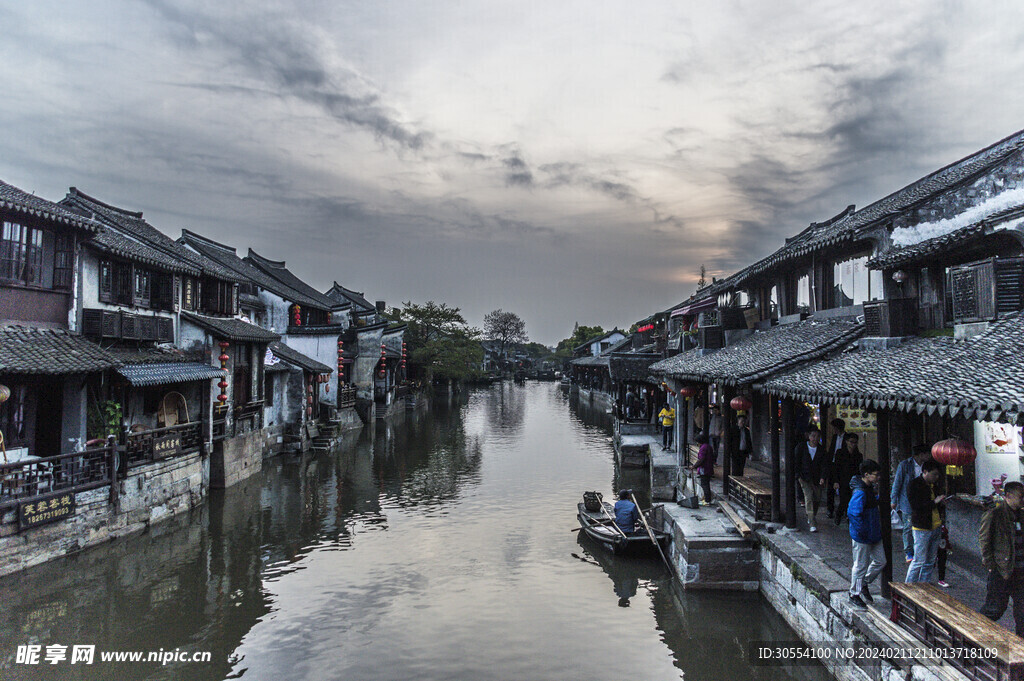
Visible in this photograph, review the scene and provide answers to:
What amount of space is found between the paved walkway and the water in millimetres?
1473

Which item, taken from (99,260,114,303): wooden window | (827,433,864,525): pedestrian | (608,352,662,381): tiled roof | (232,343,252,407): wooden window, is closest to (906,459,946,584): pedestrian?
(827,433,864,525): pedestrian

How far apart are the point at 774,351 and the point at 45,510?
16.0m

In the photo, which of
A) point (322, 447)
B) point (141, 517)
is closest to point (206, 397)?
point (141, 517)

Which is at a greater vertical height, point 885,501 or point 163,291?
point 163,291

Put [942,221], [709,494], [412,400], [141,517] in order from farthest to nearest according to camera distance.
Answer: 1. [412,400]
2. [141,517]
3. [709,494]
4. [942,221]

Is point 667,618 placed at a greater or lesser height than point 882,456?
lesser

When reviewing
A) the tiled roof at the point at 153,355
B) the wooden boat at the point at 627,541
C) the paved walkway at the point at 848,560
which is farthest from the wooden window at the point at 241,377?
the paved walkway at the point at 848,560

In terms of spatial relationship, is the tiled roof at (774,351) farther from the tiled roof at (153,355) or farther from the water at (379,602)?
the tiled roof at (153,355)

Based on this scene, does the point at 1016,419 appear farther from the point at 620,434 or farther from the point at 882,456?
the point at 620,434

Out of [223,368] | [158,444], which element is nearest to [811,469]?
[158,444]

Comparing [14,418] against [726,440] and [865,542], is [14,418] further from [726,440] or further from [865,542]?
[865,542]

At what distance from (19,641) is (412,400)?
3746cm

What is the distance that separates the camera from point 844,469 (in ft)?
36.5

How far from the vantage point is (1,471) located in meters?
11.3
